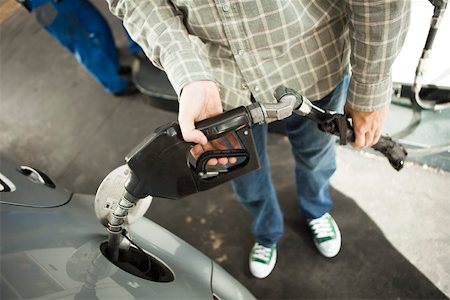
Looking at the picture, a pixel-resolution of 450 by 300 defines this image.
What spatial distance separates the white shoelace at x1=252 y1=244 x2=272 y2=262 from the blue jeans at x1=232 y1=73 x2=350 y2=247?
22 mm

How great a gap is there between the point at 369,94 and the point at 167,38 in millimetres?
414

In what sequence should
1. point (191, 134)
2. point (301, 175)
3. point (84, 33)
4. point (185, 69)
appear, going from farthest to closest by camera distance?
1. point (84, 33)
2. point (301, 175)
3. point (185, 69)
4. point (191, 134)

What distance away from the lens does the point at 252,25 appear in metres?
0.82

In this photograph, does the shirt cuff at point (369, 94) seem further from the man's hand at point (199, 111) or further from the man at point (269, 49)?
the man's hand at point (199, 111)

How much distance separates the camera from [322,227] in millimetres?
1505

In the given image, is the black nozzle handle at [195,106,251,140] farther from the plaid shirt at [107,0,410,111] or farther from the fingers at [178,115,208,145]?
the plaid shirt at [107,0,410,111]

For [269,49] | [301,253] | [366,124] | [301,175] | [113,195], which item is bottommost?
[301,253]

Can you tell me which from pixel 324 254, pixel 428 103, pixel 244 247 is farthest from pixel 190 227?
pixel 428 103

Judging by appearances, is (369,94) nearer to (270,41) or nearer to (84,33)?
(270,41)

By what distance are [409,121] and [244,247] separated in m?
0.77

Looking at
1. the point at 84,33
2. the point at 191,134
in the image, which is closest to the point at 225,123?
the point at 191,134

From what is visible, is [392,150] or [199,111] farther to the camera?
[392,150]

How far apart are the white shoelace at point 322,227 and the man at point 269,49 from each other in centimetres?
59

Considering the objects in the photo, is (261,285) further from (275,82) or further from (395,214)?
(275,82)
